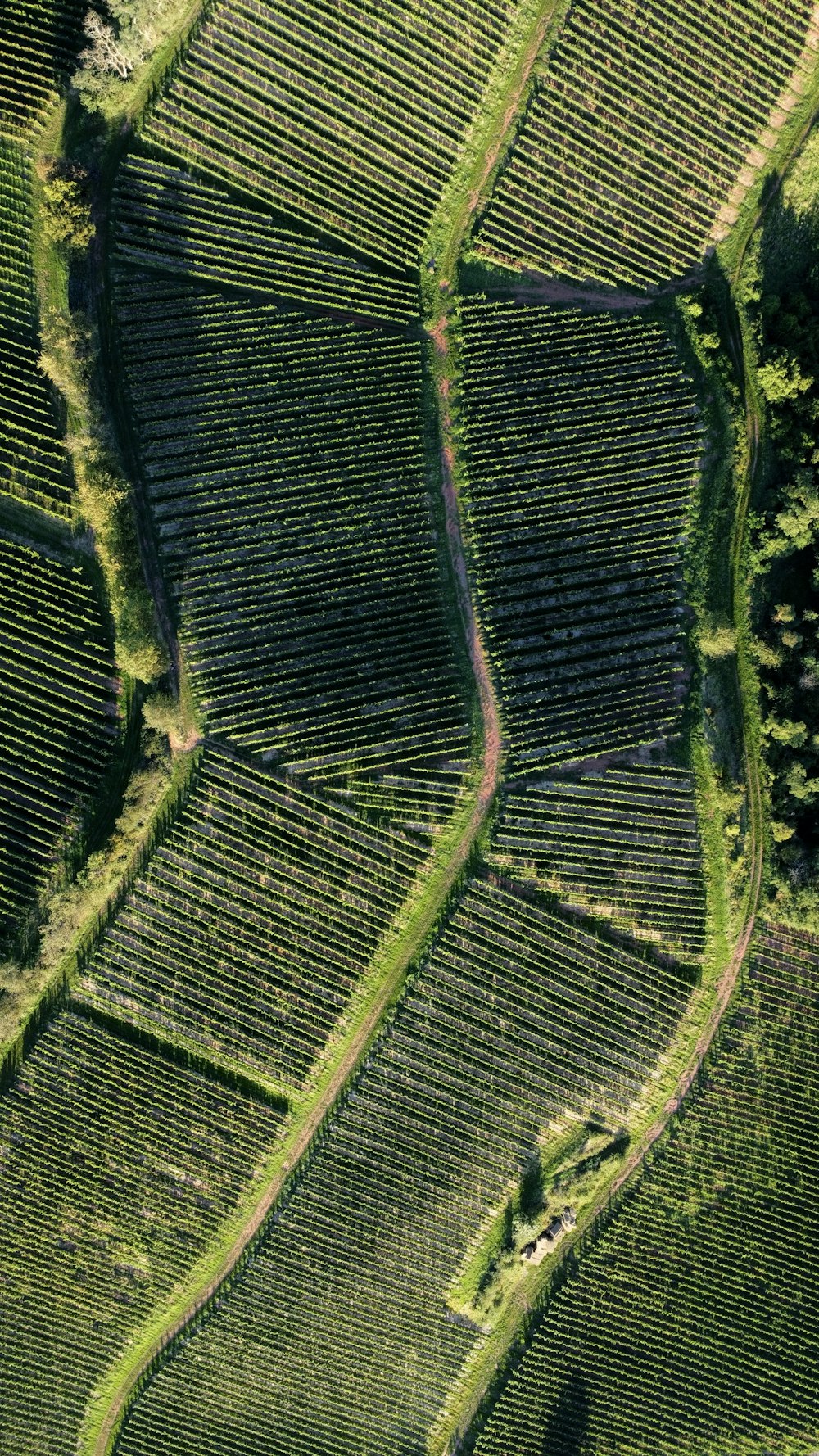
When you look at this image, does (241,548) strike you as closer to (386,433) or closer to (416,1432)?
(386,433)

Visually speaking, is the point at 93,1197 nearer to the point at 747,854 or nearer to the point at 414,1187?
the point at 414,1187

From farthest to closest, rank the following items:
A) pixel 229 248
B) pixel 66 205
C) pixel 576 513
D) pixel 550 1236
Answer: pixel 550 1236 < pixel 576 513 < pixel 229 248 < pixel 66 205

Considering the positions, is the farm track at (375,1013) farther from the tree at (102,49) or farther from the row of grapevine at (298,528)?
the tree at (102,49)

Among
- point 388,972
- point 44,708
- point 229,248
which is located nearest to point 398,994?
point 388,972

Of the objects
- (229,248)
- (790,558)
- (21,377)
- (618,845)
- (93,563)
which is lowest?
(93,563)

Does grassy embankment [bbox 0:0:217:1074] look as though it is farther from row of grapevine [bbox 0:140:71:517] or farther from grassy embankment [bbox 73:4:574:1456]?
grassy embankment [bbox 73:4:574:1456]

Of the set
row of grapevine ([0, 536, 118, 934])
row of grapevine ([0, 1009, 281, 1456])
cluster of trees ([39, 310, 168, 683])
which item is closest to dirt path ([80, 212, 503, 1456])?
row of grapevine ([0, 1009, 281, 1456])

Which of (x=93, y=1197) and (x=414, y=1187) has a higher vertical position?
(x=414, y=1187)
